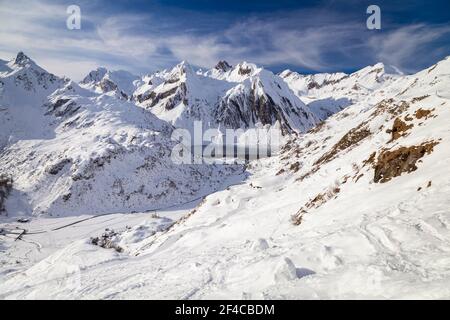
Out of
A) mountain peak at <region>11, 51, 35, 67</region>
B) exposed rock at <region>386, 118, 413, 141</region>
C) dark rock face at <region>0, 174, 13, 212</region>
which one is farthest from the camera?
mountain peak at <region>11, 51, 35, 67</region>

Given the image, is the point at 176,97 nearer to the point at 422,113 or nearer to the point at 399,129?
the point at 399,129

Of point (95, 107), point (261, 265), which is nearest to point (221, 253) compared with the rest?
point (261, 265)

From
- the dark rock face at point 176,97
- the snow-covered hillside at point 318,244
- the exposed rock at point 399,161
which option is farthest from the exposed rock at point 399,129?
the dark rock face at point 176,97

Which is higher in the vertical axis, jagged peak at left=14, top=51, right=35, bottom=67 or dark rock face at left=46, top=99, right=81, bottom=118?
jagged peak at left=14, top=51, right=35, bottom=67

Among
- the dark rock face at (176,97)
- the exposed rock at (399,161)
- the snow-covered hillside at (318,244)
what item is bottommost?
the snow-covered hillside at (318,244)

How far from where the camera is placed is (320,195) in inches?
934

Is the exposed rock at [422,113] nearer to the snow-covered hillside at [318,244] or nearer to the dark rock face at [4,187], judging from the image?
the snow-covered hillside at [318,244]

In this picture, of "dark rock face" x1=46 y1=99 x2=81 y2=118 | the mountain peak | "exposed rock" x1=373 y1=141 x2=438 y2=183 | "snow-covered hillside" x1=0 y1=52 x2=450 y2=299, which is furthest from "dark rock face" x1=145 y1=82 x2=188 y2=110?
"exposed rock" x1=373 y1=141 x2=438 y2=183

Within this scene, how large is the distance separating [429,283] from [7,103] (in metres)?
127

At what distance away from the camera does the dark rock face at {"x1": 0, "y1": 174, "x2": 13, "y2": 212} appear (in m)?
73.7

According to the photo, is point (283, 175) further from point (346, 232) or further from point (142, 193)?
point (142, 193)

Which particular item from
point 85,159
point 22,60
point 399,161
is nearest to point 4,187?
point 85,159

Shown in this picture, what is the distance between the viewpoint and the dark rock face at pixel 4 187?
7369cm

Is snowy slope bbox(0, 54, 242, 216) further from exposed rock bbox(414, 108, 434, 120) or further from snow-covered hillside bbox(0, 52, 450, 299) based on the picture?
exposed rock bbox(414, 108, 434, 120)
